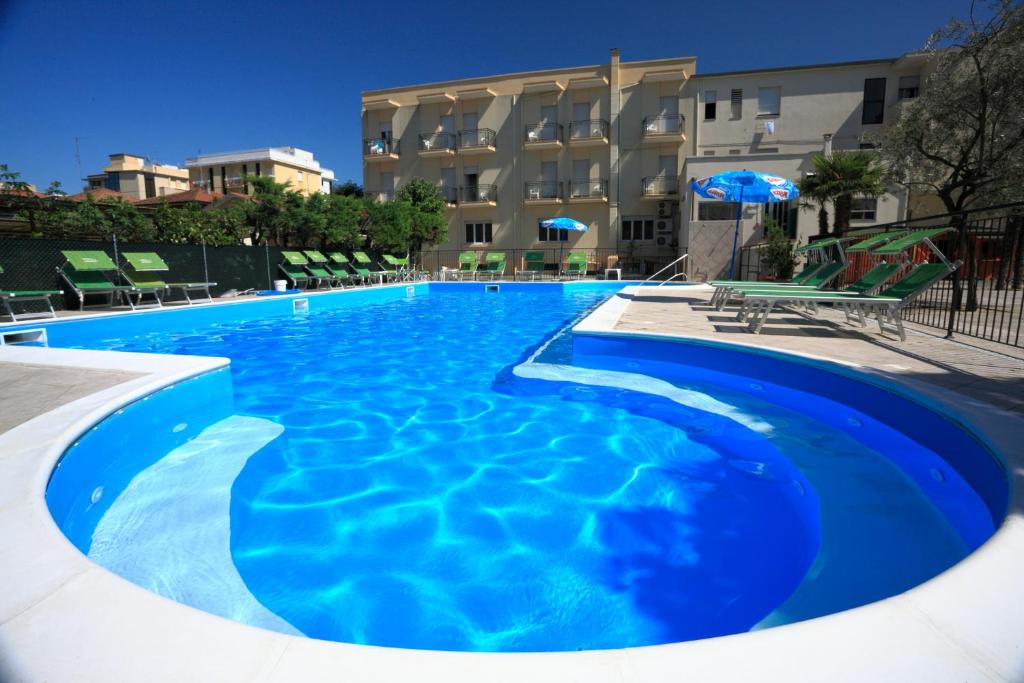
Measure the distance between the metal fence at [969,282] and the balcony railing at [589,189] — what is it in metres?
8.82

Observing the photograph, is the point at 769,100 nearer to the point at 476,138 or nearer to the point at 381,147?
the point at 476,138

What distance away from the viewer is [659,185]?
23.2 m

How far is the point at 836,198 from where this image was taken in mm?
13898

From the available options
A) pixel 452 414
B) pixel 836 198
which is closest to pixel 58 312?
pixel 452 414

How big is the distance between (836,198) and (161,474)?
16.2 meters

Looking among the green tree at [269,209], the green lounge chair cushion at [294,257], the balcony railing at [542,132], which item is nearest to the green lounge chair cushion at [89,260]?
the green lounge chair cushion at [294,257]

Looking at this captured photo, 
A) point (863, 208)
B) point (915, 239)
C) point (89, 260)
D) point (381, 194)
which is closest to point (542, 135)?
point (381, 194)

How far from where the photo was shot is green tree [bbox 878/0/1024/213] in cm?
823

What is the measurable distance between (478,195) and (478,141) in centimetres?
269

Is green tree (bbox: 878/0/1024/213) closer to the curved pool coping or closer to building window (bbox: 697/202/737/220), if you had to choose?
building window (bbox: 697/202/737/220)

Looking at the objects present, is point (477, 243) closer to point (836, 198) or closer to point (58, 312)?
point (836, 198)

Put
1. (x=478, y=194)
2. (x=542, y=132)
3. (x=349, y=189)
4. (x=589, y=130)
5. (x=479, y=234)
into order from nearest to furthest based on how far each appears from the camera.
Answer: (x=589, y=130), (x=542, y=132), (x=478, y=194), (x=479, y=234), (x=349, y=189)

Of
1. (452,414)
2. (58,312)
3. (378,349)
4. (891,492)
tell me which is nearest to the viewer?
(891,492)

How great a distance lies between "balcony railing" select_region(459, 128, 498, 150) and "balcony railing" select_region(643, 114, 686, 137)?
7525 millimetres
